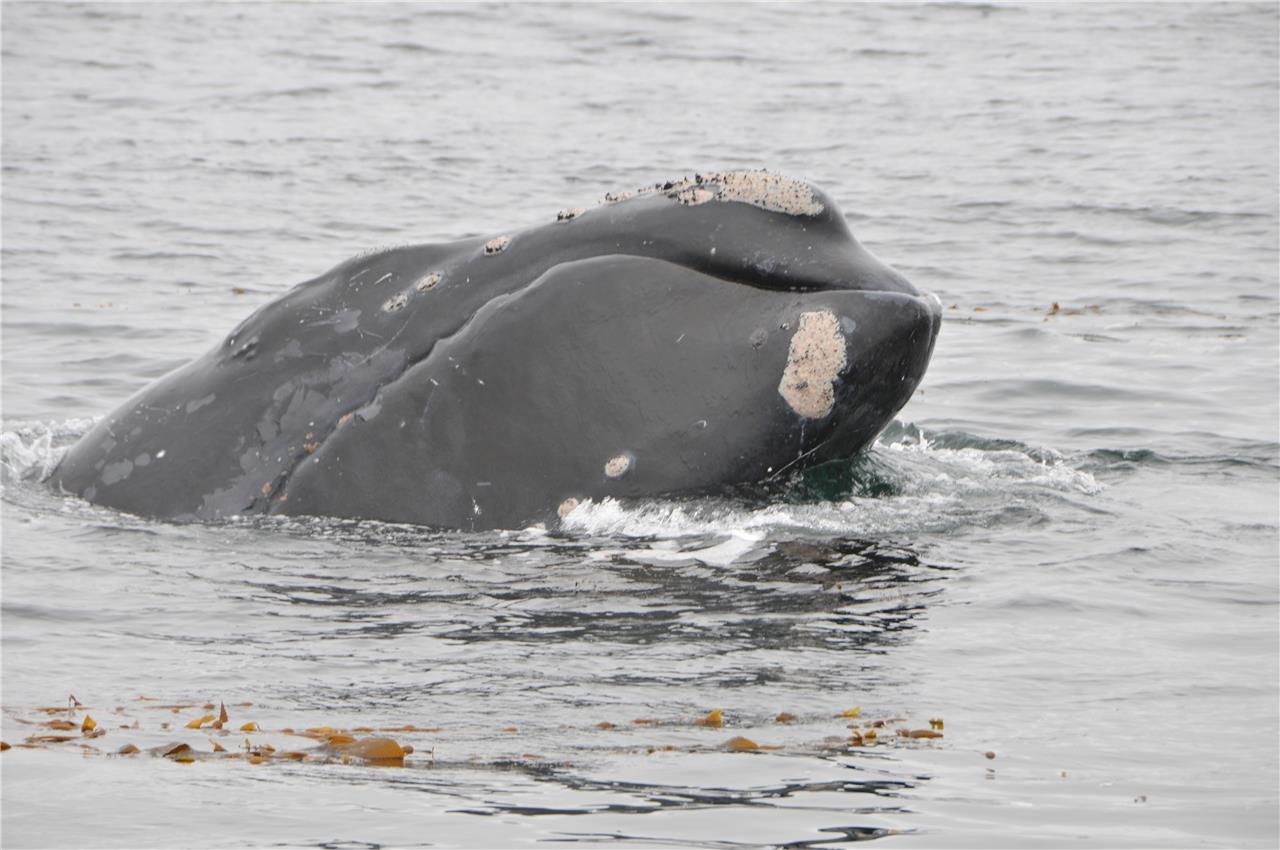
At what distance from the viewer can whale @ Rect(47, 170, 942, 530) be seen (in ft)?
26.0

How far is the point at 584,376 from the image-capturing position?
7945mm

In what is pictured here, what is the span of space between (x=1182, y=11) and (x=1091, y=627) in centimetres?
A: 3313

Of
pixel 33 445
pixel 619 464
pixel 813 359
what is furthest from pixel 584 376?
pixel 33 445

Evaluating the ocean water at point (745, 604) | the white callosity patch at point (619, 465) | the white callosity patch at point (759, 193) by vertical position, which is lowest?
the ocean water at point (745, 604)

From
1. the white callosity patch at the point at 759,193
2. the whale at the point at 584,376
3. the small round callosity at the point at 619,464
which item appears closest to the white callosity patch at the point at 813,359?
the whale at the point at 584,376

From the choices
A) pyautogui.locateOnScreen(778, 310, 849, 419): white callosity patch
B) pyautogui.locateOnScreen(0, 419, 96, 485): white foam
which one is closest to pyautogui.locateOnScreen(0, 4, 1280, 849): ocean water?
pyautogui.locateOnScreen(0, 419, 96, 485): white foam

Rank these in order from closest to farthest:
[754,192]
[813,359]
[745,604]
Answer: [745,604] → [813,359] → [754,192]

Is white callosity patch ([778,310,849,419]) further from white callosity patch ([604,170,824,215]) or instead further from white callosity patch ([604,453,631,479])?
white callosity patch ([604,453,631,479])

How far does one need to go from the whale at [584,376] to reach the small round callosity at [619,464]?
1cm

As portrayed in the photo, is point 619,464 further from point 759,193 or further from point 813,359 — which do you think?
point 759,193

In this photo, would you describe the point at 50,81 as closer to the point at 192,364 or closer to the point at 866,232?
the point at 866,232

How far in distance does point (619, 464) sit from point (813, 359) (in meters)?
0.91

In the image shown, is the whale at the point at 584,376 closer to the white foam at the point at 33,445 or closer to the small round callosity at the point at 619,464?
the small round callosity at the point at 619,464

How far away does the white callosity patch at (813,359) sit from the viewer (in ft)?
25.7
